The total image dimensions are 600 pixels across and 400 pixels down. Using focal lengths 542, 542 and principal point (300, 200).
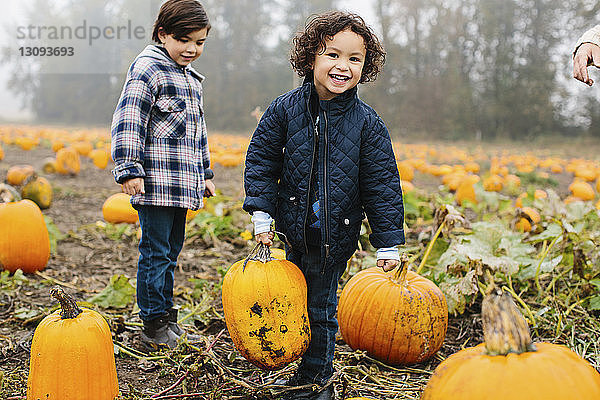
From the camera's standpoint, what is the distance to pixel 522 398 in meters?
1.32

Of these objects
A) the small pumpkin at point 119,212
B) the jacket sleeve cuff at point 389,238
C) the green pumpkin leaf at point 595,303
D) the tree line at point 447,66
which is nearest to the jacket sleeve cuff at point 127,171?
the jacket sleeve cuff at point 389,238

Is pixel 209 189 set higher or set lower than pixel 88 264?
higher

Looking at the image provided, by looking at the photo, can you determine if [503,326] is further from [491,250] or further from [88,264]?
[88,264]

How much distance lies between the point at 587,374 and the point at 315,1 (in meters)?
25.9

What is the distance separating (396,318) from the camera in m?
2.47

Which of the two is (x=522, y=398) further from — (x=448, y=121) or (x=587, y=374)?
(x=448, y=121)

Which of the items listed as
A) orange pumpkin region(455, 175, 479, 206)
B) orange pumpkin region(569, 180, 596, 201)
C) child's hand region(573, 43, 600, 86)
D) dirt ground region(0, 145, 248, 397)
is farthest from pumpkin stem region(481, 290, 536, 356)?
orange pumpkin region(569, 180, 596, 201)

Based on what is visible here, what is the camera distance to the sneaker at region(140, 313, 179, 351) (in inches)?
102

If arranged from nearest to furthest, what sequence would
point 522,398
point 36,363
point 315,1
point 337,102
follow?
point 522,398 → point 36,363 → point 337,102 → point 315,1

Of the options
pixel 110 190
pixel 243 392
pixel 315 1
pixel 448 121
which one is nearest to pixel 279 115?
pixel 243 392

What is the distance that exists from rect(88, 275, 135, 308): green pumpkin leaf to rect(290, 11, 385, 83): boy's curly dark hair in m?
1.68

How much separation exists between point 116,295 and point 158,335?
623mm

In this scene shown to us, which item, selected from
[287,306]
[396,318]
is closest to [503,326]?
[287,306]

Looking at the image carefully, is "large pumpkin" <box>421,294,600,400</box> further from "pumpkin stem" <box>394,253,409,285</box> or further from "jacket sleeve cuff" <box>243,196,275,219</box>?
"pumpkin stem" <box>394,253,409,285</box>
